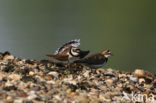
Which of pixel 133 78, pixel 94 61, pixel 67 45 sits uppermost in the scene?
pixel 67 45

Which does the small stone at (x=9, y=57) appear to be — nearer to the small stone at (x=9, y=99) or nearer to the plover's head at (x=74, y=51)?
the plover's head at (x=74, y=51)

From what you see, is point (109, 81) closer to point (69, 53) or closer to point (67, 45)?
point (69, 53)

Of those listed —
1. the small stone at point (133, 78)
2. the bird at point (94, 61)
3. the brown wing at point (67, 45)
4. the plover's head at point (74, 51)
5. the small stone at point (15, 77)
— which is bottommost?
the small stone at point (15, 77)

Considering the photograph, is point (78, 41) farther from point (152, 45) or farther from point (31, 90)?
point (152, 45)

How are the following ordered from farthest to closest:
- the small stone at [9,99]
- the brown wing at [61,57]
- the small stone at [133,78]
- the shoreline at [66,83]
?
the brown wing at [61,57] → the small stone at [133,78] → the shoreline at [66,83] → the small stone at [9,99]

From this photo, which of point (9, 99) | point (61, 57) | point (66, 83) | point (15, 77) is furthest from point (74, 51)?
point (9, 99)

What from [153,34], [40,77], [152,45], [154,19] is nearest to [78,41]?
[40,77]

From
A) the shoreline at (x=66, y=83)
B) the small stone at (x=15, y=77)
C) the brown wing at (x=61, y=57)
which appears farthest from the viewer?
the brown wing at (x=61, y=57)

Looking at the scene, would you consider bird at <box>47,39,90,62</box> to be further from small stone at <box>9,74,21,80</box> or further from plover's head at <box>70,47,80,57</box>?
small stone at <box>9,74,21,80</box>

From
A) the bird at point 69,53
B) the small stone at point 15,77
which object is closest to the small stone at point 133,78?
the bird at point 69,53
